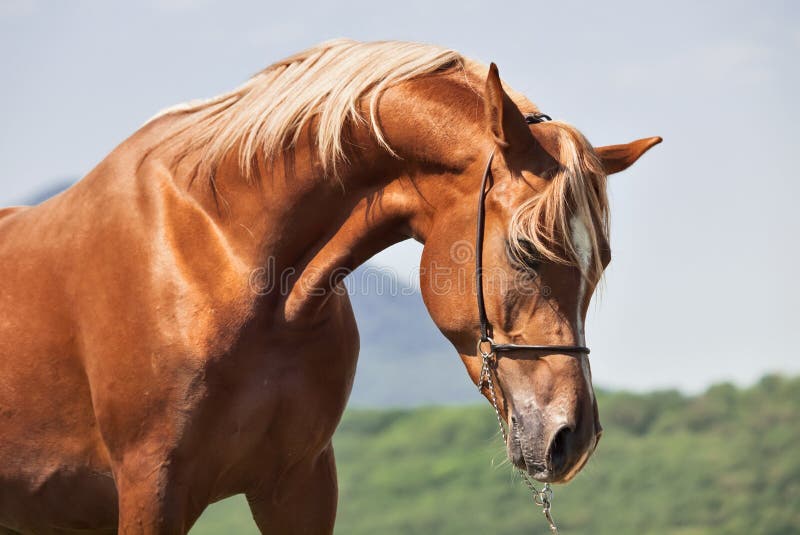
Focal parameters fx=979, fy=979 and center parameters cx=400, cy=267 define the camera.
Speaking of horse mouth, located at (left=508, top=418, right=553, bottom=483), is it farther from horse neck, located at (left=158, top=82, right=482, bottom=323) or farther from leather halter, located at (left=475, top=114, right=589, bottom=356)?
horse neck, located at (left=158, top=82, right=482, bottom=323)

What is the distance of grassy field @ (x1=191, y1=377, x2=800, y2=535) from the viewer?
9.77 m

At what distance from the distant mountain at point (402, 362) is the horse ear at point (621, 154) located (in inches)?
737

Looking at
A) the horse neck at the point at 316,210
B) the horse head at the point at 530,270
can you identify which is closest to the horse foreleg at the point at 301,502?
the horse neck at the point at 316,210

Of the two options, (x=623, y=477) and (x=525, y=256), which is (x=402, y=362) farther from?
(x=525, y=256)

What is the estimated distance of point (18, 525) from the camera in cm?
385

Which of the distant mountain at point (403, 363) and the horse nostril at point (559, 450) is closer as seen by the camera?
the horse nostril at point (559, 450)

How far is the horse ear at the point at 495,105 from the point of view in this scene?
2857 mm

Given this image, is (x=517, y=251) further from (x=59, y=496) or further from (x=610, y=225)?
(x=59, y=496)

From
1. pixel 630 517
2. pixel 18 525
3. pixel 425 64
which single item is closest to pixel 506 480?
pixel 630 517

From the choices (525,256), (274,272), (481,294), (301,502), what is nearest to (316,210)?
(274,272)

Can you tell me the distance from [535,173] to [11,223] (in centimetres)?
219

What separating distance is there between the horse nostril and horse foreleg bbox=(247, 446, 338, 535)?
43.0 inches

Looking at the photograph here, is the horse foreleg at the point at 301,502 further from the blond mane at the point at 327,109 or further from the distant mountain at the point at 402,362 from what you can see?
the distant mountain at the point at 402,362

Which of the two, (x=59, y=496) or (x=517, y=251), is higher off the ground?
(x=517, y=251)
